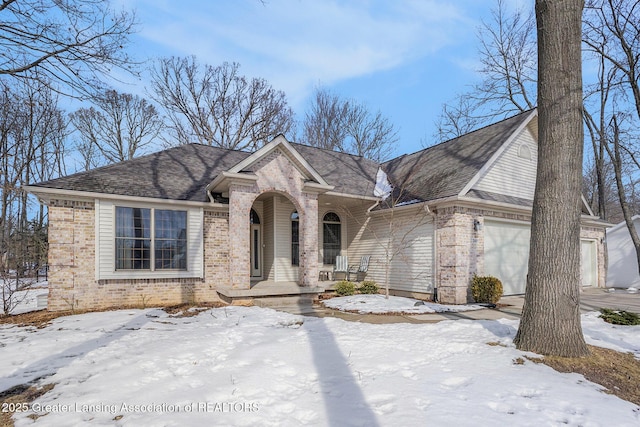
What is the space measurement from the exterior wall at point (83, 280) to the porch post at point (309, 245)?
3261 mm

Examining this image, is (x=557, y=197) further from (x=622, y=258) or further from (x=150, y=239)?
(x=622, y=258)

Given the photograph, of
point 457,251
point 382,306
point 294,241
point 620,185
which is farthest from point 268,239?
point 620,185

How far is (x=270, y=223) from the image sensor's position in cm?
1244

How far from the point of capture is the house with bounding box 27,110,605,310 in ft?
29.4

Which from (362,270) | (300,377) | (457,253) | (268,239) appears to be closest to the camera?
(300,377)

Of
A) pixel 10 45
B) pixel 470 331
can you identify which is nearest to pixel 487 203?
pixel 470 331

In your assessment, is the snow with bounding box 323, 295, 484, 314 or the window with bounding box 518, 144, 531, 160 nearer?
the snow with bounding box 323, 295, 484, 314

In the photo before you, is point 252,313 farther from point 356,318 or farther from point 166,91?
point 166,91

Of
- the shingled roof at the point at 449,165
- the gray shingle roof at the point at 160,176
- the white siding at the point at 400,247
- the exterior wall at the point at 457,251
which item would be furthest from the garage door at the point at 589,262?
the gray shingle roof at the point at 160,176

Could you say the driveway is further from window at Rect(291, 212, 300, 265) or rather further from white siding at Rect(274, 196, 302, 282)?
window at Rect(291, 212, 300, 265)

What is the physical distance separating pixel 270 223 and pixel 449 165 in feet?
21.5

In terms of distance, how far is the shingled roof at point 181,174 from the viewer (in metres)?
9.32

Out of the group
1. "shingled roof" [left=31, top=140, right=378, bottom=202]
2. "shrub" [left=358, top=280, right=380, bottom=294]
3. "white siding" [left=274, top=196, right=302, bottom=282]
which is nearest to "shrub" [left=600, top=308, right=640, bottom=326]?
"shrub" [left=358, top=280, right=380, bottom=294]

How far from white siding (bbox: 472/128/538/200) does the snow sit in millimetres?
4094
